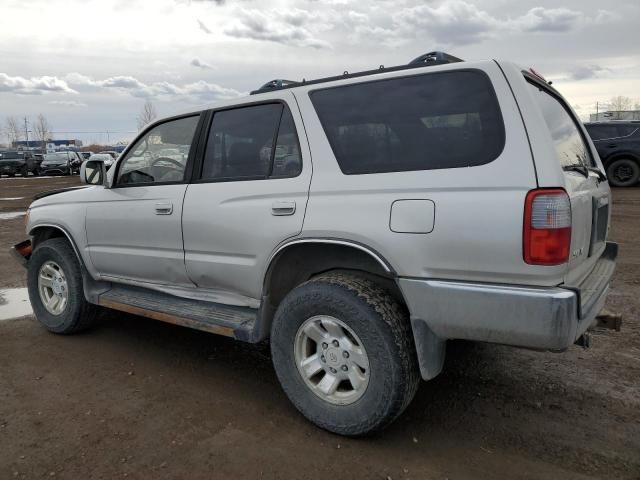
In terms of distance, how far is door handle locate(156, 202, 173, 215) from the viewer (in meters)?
3.64

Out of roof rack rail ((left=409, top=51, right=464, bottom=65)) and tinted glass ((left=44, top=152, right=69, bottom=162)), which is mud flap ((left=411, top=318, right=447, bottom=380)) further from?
tinted glass ((left=44, top=152, right=69, bottom=162))

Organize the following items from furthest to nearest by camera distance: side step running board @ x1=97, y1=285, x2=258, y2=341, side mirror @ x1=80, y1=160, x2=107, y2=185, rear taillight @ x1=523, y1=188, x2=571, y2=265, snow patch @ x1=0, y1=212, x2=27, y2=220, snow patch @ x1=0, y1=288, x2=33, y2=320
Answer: snow patch @ x1=0, y1=212, x2=27, y2=220
snow patch @ x1=0, y1=288, x2=33, y2=320
side mirror @ x1=80, y1=160, x2=107, y2=185
side step running board @ x1=97, y1=285, x2=258, y2=341
rear taillight @ x1=523, y1=188, x2=571, y2=265

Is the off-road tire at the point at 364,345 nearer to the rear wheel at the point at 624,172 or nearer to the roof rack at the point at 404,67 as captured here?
the roof rack at the point at 404,67

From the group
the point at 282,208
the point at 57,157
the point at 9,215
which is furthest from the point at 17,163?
the point at 282,208

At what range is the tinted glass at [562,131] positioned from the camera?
2651 millimetres

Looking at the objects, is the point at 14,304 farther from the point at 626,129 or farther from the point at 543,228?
the point at 626,129

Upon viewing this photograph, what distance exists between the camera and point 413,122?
8.96 ft

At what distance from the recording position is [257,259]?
10.4 feet

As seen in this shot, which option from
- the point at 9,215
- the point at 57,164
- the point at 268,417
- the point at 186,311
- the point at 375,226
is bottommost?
the point at 268,417

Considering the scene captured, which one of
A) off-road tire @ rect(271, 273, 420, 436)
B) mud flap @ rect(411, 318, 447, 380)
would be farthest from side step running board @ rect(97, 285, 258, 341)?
mud flap @ rect(411, 318, 447, 380)

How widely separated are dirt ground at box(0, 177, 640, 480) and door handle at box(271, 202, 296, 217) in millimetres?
1215

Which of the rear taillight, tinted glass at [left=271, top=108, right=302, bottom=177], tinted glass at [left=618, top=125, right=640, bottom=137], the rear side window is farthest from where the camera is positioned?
tinted glass at [left=618, top=125, right=640, bottom=137]

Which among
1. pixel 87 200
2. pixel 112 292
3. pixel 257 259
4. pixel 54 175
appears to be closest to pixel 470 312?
pixel 257 259

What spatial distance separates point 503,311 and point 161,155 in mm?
2754
